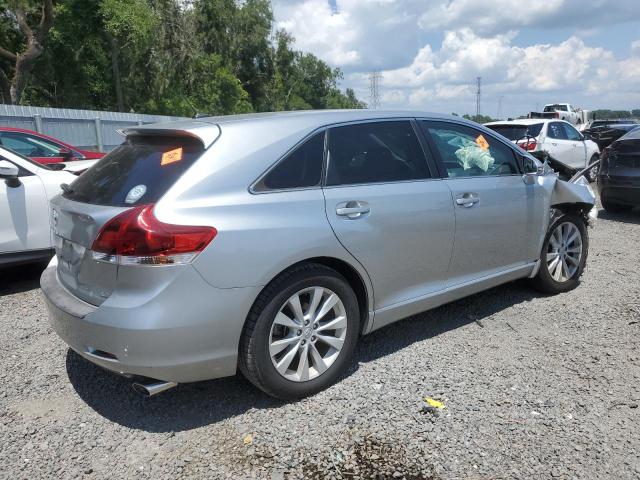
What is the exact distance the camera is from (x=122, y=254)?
103 inches

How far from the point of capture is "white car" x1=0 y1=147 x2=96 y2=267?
498 cm

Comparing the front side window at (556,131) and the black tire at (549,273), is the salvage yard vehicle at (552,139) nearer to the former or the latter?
the front side window at (556,131)

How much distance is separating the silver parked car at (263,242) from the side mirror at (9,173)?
2131 mm

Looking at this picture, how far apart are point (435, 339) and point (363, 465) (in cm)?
157

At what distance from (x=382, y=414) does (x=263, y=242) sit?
1205mm

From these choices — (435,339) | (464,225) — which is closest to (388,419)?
(435,339)

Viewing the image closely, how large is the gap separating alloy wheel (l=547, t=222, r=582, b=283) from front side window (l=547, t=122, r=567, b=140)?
8.41 m

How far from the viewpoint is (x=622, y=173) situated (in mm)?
8398

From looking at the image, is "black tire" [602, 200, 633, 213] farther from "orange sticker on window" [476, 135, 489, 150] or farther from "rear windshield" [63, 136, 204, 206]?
"rear windshield" [63, 136, 204, 206]

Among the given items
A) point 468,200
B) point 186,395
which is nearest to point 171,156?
point 186,395

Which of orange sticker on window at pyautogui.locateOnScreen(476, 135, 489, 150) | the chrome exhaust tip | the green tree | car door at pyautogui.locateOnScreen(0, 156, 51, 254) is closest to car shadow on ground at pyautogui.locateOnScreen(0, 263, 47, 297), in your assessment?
car door at pyautogui.locateOnScreen(0, 156, 51, 254)

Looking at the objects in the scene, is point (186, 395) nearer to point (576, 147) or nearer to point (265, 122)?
point (265, 122)

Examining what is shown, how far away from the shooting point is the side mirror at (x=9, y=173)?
4.95m

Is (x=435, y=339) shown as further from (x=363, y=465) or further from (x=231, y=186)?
(x=231, y=186)
